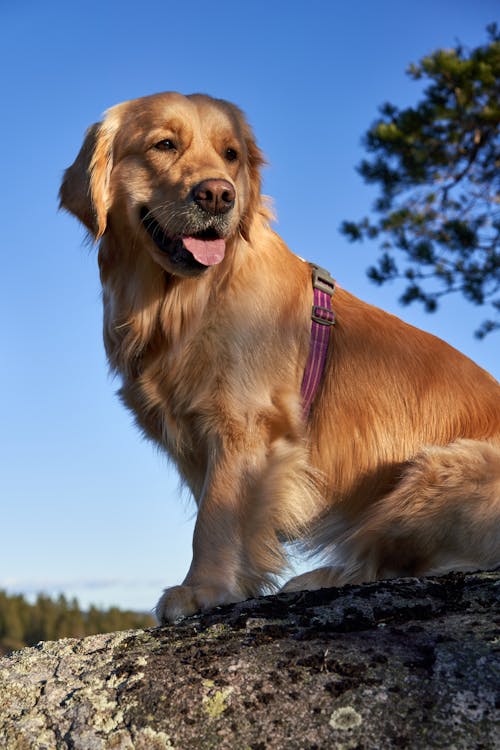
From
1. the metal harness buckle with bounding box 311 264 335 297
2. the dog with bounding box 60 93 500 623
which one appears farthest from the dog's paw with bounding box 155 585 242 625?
the metal harness buckle with bounding box 311 264 335 297

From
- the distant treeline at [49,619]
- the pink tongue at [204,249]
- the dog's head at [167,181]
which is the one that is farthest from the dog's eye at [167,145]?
the distant treeline at [49,619]

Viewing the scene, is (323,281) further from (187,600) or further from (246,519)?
(187,600)

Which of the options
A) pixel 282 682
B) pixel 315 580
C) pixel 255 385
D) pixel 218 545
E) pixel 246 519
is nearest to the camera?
pixel 282 682

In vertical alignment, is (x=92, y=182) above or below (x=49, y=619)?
below

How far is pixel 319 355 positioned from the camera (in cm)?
375

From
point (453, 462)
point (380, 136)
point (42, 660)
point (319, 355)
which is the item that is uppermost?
point (380, 136)

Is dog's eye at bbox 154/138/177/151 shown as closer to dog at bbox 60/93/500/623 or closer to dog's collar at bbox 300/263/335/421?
dog at bbox 60/93/500/623

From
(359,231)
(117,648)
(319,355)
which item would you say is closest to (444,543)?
(319,355)

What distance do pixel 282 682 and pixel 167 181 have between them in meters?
2.31

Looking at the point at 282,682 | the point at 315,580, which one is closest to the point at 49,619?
the point at 315,580

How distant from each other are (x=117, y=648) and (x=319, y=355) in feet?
5.89

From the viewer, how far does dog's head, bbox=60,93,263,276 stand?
3531 millimetres

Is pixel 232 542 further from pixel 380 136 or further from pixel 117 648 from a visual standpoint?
pixel 380 136

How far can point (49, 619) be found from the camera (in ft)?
103
